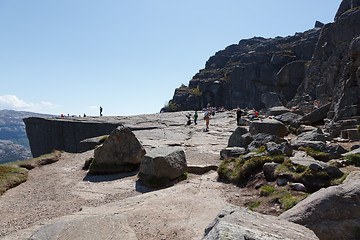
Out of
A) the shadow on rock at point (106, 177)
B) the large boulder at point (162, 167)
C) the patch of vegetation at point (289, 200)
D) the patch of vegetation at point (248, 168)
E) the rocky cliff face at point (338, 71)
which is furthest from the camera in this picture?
the rocky cliff face at point (338, 71)

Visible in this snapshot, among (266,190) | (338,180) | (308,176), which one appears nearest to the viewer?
(338,180)

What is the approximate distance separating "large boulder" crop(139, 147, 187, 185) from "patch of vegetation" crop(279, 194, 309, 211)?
491 centimetres

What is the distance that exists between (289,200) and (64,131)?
113 ft

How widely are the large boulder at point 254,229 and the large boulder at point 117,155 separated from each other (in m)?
8.68

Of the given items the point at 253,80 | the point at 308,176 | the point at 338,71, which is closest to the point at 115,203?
the point at 308,176

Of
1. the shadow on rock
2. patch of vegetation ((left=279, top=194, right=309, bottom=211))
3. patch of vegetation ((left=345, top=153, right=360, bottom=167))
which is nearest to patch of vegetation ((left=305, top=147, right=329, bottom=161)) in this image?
patch of vegetation ((left=345, top=153, right=360, bottom=167))

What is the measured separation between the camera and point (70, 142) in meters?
33.9

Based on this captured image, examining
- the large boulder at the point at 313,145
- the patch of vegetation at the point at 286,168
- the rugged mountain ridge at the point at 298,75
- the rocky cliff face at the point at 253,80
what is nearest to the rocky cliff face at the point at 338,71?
the rugged mountain ridge at the point at 298,75

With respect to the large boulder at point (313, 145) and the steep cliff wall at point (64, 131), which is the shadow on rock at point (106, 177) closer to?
the large boulder at point (313, 145)

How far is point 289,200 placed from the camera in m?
5.71

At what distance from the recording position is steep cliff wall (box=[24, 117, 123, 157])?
31227 millimetres

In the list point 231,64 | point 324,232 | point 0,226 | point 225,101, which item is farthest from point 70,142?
point 231,64

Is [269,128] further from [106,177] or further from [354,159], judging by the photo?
[106,177]

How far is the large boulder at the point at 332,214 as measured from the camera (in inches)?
162
